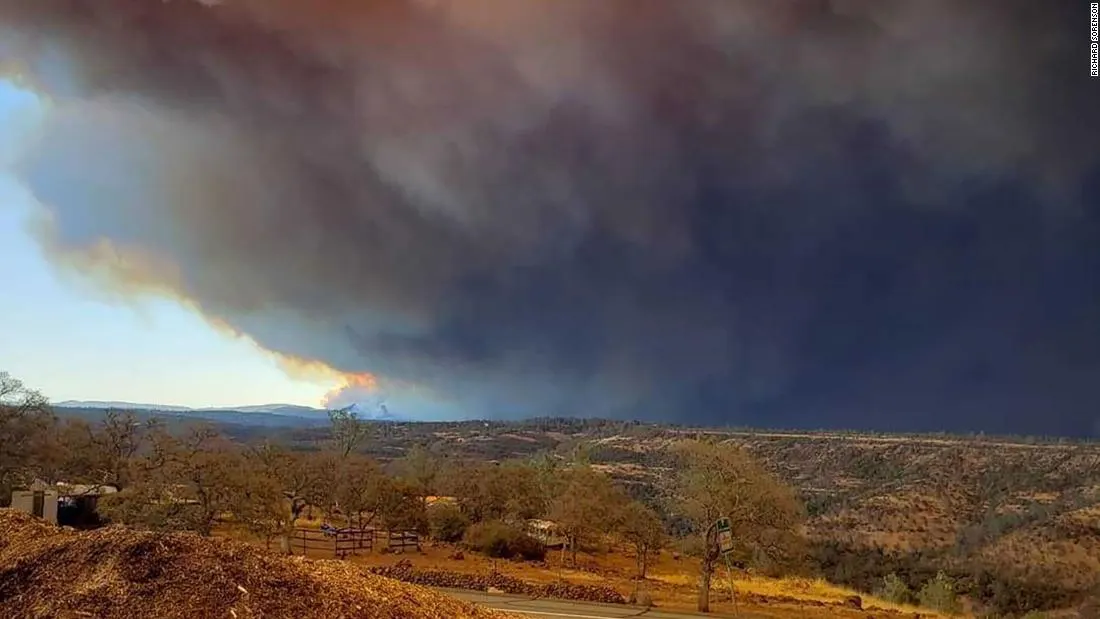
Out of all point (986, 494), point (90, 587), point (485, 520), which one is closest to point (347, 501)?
point (485, 520)

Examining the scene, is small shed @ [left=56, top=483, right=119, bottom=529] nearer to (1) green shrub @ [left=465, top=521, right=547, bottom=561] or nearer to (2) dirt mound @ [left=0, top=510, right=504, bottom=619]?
(1) green shrub @ [left=465, top=521, right=547, bottom=561]

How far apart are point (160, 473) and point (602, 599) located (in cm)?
1545

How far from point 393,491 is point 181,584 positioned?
32.5 m

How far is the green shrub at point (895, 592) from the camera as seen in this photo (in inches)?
1174

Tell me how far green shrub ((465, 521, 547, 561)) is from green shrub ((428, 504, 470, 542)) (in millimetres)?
2260

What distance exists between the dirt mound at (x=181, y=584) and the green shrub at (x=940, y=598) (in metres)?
26.1


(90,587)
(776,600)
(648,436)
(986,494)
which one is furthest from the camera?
(648,436)

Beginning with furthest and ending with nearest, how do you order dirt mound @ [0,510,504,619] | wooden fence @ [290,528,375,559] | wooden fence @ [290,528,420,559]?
1. wooden fence @ [290,528,420,559]
2. wooden fence @ [290,528,375,559]
3. dirt mound @ [0,510,504,619]

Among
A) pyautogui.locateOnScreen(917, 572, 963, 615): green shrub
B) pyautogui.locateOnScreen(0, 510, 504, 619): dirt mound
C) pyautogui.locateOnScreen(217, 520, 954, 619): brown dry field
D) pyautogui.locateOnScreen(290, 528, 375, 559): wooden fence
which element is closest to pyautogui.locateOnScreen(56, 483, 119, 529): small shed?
pyautogui.locateOnScreen(217, 520, 954, 619): brown dry field

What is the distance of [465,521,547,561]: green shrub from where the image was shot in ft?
113

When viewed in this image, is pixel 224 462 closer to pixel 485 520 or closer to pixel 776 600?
pixel 485 520

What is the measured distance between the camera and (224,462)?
90.9 ft

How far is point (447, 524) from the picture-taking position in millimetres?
38219

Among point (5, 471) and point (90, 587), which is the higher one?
point (90, 587)
